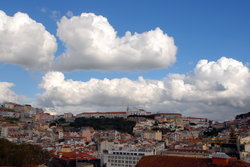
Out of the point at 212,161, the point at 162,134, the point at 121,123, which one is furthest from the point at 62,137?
the point at 212,161

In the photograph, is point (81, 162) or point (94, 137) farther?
point (94, 137)

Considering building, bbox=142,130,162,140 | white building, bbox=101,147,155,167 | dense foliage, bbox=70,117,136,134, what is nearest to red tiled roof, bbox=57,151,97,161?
white building, bbox=101,147,155,167

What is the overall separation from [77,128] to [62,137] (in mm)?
23890

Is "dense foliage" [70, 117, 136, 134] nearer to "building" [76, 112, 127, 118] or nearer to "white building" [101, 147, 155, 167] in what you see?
"building" [76, 112, 127, 118]

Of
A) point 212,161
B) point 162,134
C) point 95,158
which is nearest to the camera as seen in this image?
point 212,161

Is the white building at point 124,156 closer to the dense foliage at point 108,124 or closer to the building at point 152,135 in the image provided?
the building at point 152,135

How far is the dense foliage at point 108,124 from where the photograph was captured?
5310 inches

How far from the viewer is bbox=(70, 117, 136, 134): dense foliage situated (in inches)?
5310

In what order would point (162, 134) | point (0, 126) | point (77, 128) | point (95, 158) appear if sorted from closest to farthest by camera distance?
point (95, 158)
point (0, 126)
point (162, 134)
point (77, 128)

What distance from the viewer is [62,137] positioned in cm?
11469

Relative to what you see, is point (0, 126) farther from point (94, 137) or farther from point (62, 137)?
point (94, 137)

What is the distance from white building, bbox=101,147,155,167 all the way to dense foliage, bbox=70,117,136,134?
62344 mm

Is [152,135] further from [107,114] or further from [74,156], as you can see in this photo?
[107,114]

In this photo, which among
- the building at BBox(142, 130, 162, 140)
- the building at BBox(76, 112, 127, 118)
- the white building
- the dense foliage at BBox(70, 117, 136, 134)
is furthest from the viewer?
the building at BBox(76, 112, 127, 118)
